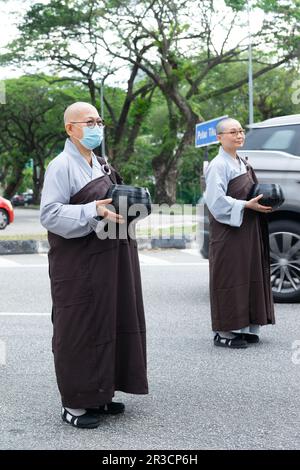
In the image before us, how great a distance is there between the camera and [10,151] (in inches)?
Answer: 1827

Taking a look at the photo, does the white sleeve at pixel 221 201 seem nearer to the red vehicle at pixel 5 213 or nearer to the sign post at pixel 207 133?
the sign post at pixel 207 133

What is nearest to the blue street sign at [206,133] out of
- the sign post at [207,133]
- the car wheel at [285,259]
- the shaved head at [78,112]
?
the sign post at [207,133]

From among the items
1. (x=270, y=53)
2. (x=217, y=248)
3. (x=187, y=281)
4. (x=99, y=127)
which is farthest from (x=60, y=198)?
(x=270, y=53)

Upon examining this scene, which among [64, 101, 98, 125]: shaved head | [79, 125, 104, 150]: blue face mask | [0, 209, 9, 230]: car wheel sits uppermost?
[64, 101, 98, 125]: shaved head

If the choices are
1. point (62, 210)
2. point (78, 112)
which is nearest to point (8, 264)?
point (78, 112)

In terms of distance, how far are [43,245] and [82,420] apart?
957 cm

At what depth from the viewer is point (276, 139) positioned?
769cm

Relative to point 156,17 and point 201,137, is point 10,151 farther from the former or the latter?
point 201,137

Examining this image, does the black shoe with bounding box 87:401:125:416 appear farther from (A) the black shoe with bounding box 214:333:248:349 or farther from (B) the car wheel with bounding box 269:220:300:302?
(B) the car wheel with bounding box 269:220:300:302

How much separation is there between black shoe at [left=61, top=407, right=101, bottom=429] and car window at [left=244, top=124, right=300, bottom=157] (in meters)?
4.24

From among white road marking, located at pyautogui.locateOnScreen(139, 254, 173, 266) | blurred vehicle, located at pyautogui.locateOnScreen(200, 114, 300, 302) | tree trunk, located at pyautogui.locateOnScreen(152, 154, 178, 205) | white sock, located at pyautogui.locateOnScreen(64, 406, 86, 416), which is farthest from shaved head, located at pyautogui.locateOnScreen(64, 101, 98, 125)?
tree trunk, located at pyautogui.locateOnScreen(152, 154, 178, 205)

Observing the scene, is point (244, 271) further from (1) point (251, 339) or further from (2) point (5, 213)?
(2) point (5, 213)

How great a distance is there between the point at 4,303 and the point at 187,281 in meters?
2.39

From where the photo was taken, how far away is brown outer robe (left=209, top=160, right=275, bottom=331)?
576 cm
